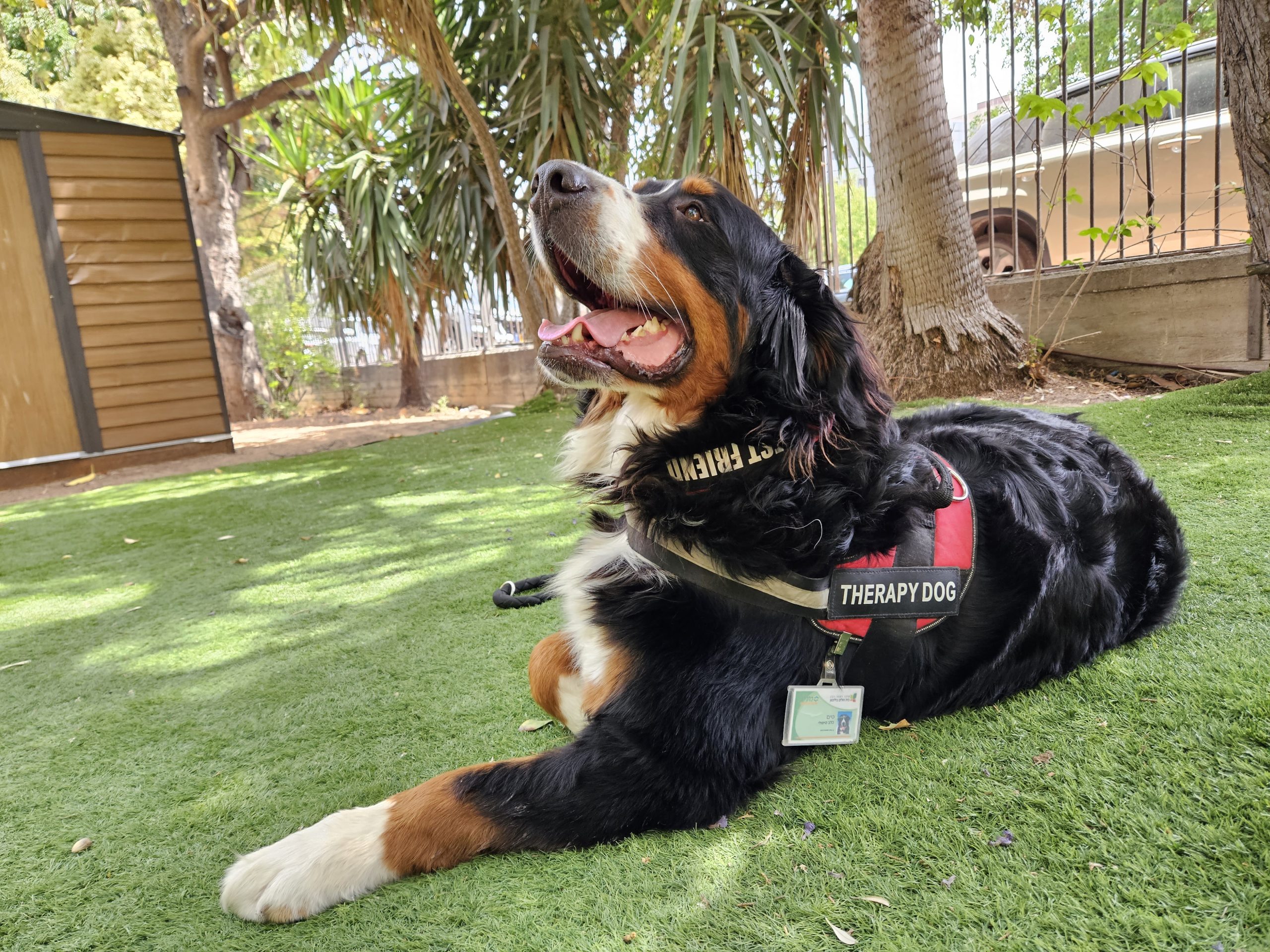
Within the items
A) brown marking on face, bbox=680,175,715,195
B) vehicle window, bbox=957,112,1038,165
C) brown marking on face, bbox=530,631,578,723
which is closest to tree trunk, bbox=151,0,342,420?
vehicle window, bbox=957,112,1038,165

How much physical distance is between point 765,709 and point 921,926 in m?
0.48

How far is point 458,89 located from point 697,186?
5.53 metres

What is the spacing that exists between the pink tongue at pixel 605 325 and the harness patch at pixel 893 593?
29.5 inches

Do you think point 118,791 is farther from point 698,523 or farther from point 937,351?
point 937,351

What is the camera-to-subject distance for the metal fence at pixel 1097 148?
504 centimetres

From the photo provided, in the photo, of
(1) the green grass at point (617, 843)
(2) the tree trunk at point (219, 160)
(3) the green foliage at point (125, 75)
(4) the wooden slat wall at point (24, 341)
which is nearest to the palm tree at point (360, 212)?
(2) the tree trunk at point (219, 160)

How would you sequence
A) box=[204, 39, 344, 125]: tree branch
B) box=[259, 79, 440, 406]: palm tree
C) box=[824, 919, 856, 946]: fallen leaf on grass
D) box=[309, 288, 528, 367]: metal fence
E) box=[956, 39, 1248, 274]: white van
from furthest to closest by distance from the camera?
1. box=[309, 288, 528, 367]: metal fence
2. box=[204, 39, 344, 125]: tree branch
3. box=[259, 79, 440, 406]: palm tree
4. box=[956, 39, 1248, 274]: white van
5. box=[824, 919, 856, 946]: fallen leaf on grass

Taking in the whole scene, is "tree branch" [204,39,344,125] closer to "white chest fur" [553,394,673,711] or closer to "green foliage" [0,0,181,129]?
"green foliage" [0,0,181,129]

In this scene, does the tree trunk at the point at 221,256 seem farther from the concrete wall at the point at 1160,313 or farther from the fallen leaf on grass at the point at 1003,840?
the fallen leaf on grass at the point at 1003,840

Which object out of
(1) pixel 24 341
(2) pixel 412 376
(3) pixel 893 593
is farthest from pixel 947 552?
(2) pixel 412 376

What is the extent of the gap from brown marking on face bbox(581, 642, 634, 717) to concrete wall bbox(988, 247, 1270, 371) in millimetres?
4903

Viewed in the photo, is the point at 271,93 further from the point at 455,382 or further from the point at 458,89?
the point at 458,89

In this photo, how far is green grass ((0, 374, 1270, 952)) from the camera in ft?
3.66

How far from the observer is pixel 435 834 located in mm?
1330
